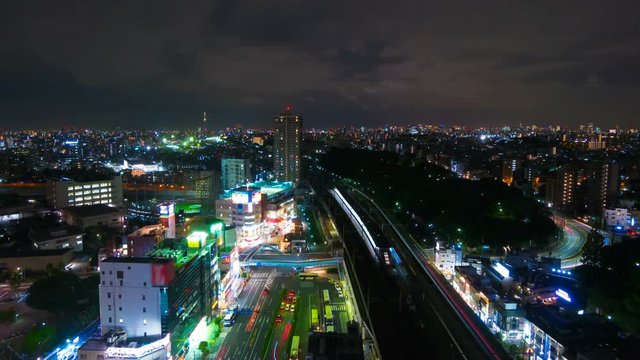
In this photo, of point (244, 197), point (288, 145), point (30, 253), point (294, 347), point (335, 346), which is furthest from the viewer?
point (288, 145)

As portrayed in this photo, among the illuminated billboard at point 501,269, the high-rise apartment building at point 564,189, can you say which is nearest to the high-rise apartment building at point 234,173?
the high-rise apartment building at point 564,189

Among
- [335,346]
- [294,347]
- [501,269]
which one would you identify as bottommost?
[294,347]

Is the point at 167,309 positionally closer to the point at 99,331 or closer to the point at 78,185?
the point at 99,331

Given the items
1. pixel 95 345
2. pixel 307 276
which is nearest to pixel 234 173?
pixel 307 276

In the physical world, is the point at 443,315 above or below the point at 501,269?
below

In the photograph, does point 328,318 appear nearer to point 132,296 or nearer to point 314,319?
point 314,319

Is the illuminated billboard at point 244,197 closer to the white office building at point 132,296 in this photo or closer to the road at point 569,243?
the white office building at point 132,296

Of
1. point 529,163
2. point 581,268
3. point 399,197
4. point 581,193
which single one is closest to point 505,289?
point 581,268
